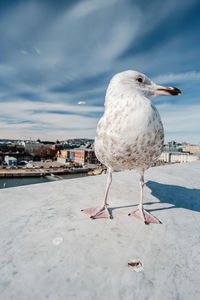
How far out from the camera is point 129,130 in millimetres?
2016

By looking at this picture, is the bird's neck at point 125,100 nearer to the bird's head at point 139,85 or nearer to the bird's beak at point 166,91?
Answer: the bird's head at point 139,85

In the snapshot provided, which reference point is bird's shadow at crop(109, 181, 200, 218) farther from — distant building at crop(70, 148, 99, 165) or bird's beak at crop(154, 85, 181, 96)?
distant building at crop(70, 148, 99, 165)

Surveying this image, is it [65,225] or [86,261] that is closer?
[86,261]

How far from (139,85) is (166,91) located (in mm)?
438

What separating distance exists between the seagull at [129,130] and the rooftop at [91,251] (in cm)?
31

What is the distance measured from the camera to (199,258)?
4.82ft

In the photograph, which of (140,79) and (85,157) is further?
(85,157)

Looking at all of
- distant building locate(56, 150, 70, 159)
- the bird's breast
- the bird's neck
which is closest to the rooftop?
the bird's breast

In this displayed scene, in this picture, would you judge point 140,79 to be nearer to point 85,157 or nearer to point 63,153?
point 85,157

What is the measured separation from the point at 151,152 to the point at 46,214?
1558mm

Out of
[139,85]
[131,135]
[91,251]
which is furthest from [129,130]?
[91,251]

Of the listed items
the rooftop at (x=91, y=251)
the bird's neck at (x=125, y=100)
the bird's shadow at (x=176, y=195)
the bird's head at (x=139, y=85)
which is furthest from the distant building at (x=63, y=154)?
the bird's neck at (x=125, y=100)

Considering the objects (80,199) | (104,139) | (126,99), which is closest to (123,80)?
(126,99)

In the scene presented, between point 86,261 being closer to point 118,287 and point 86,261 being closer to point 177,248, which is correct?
point 118,287
